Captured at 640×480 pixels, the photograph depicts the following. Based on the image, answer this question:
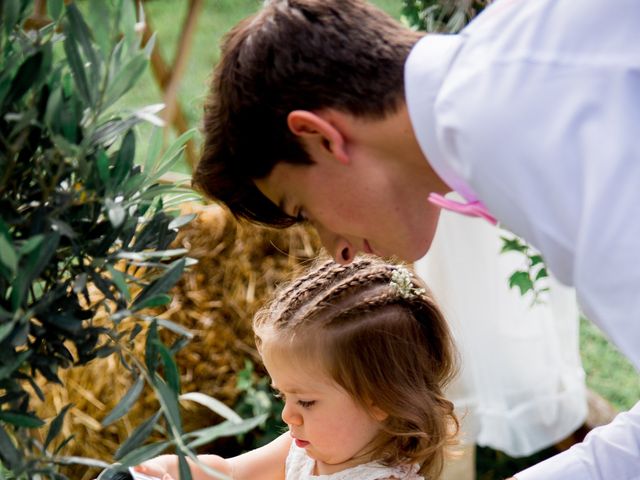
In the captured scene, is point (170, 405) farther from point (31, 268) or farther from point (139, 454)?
point (31, 268)

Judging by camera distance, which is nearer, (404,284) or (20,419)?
(20,419)

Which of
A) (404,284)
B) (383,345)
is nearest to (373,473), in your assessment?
(383,345)

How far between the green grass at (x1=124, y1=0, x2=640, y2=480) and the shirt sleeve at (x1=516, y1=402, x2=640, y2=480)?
1.55 m

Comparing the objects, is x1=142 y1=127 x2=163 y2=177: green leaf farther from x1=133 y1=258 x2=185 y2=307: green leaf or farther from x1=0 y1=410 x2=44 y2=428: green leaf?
x1=0 y1=410 x2=44 y2=428: green leaf

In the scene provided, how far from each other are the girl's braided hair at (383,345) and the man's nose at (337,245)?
0.38 metres

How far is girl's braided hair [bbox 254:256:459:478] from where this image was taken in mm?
1853

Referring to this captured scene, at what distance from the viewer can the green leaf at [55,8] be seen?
1060 millimetres

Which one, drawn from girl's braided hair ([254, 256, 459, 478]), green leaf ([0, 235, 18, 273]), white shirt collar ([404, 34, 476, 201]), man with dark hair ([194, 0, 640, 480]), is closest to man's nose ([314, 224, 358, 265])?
man with dark hair ([194, 0, 640, 480])

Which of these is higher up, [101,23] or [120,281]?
[101,23]

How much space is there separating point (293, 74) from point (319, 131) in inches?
3.2

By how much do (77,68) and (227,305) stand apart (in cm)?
226

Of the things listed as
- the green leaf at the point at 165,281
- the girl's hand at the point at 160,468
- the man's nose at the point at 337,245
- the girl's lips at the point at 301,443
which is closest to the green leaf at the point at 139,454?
the green leaf at the point at 165,281

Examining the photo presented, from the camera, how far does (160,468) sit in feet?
5.92

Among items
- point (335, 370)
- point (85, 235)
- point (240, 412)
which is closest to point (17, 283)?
point (85, 235)
